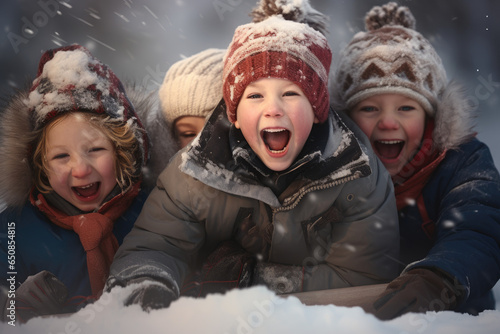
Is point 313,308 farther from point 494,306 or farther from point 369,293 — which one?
point 494,306

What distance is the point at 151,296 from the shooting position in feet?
3.47

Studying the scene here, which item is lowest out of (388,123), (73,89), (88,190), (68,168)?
(88,190)

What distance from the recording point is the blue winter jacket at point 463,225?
1.19 meters

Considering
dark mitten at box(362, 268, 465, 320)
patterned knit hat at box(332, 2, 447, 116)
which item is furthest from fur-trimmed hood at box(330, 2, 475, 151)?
dark mitten at box(362, 268, 465, 320)

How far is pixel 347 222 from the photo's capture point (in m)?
1.35

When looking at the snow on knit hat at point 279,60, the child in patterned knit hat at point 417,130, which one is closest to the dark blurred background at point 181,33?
the child in patterned knit hat at point 417,130

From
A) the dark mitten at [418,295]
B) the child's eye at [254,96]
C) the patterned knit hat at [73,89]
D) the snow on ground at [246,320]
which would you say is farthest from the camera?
the patterned knit hat at [73,89]

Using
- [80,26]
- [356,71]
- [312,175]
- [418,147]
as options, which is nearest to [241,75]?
[312,175]

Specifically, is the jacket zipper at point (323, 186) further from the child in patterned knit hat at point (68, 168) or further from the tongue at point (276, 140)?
the child in patterned knit hat at point (68, 168)

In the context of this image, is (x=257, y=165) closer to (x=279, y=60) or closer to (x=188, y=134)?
(x=279, y=60)

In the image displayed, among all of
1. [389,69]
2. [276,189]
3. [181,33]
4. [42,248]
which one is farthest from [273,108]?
[181,33]

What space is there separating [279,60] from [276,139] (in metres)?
0.21

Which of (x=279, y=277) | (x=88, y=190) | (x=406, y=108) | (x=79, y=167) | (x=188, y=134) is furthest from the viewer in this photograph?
(x=188, y=134)

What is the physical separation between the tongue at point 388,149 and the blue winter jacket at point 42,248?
108 cm
